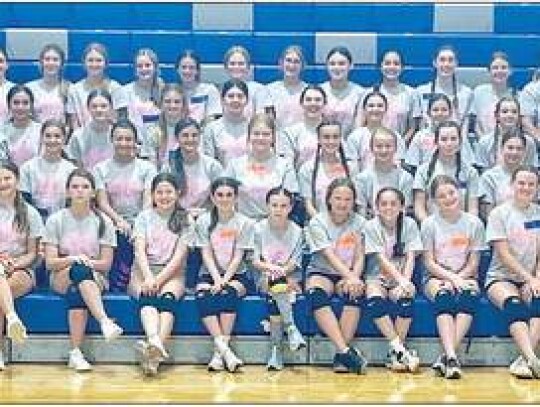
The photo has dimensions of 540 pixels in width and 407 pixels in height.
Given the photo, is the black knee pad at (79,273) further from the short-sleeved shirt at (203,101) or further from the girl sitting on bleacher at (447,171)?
the girl sitting on bleacher at (447,171)

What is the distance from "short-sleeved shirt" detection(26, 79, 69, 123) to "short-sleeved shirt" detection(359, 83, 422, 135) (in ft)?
5.09

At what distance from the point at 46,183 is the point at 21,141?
1.34 ft

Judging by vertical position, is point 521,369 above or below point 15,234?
below

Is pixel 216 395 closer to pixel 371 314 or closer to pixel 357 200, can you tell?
pixel 371 314

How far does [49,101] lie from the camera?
6.29 meters

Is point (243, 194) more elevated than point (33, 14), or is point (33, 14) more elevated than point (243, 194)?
point (33, 14)

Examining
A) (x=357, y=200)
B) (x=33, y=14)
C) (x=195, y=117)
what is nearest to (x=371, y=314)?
(x=357, y=200)

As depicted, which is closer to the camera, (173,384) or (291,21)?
(173,384)

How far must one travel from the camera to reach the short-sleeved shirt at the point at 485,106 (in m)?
6.31

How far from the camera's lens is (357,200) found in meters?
5.64

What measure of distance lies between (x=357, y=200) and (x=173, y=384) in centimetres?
131

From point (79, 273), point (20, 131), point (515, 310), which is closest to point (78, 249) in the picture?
point (79, 273)

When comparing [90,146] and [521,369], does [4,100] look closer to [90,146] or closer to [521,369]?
[90,146]

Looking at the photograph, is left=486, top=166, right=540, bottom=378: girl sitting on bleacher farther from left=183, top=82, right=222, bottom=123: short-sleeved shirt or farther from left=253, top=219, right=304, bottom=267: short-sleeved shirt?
left=183, top=82, right=222, bottom=123: short-sleeved shirt
